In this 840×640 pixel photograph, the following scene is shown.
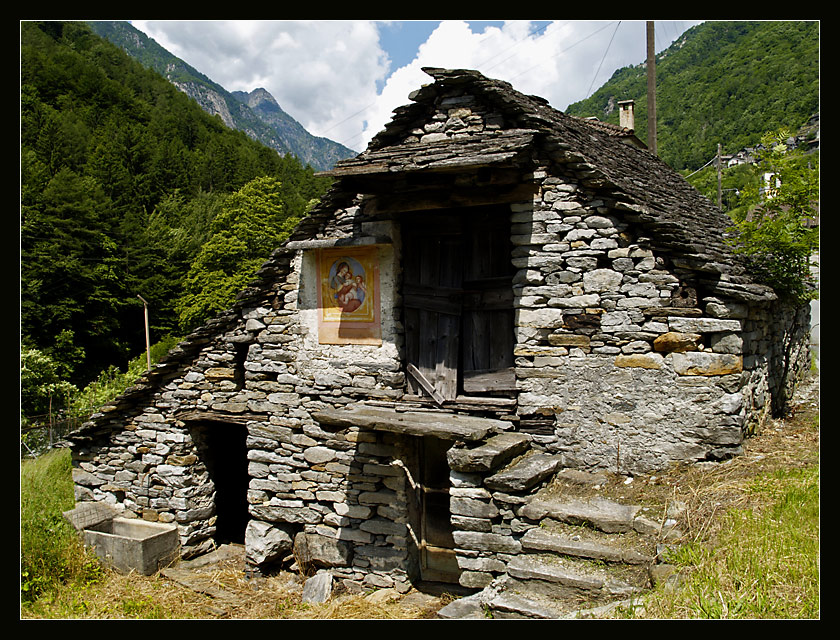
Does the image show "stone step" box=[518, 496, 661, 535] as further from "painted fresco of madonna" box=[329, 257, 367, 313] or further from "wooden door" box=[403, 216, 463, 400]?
"painted fresco of madonna" box=[329, 257, 367, 313]

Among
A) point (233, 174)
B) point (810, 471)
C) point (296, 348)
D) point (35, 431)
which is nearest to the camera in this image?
point (810, 471)

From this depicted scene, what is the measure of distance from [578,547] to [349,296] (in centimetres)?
404

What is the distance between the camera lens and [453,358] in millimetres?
6918

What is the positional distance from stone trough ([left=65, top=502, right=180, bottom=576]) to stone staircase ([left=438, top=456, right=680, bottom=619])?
490 centimetres

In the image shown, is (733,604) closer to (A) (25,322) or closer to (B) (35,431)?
(B) (35,431)

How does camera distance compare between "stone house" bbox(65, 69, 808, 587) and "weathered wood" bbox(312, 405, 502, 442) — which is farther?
"weathered wood" bbox(312, 405, 502, 442)

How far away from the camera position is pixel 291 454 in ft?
25.4

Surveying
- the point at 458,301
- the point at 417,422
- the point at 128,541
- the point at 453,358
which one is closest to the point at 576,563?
the point at 417,422

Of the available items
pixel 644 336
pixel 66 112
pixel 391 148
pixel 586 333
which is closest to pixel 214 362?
pixel 391 148

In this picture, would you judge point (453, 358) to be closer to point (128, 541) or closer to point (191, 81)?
point (128, 541)

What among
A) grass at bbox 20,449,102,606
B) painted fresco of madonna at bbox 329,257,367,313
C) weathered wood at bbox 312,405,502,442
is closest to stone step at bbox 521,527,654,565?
weathered wood at bbox 312,405,502,442

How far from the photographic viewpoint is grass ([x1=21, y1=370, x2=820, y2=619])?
12.0 ft

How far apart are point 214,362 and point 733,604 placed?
680cm

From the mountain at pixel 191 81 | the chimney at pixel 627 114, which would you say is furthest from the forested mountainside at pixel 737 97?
the mountain at pixel 191 81
